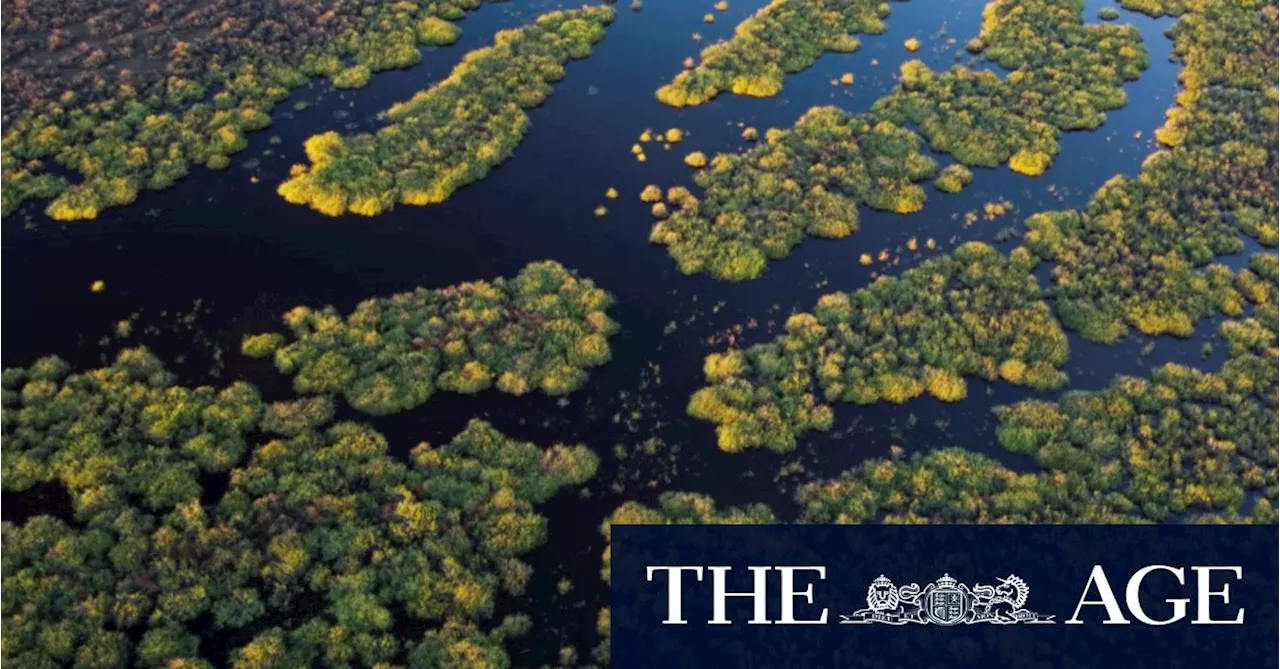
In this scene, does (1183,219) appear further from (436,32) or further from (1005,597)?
(436,32)

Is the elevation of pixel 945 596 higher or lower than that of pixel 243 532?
lower

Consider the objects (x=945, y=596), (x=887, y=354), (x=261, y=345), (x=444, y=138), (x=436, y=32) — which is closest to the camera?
(x=945, y=596)

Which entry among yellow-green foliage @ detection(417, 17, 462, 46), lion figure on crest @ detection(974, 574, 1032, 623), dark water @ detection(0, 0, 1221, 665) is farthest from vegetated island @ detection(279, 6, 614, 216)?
lion figure on crest @ detection(974, 574, 1032, 623)

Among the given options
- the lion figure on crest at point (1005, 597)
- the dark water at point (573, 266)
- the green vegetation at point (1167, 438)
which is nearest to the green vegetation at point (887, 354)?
the dark water at point (573, 266)

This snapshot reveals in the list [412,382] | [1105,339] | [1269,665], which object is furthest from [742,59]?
[1269,665]

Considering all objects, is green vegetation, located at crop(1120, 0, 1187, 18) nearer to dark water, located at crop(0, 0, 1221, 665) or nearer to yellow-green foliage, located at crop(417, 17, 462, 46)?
dark water, located at crop(0, 0, 1221, 665)

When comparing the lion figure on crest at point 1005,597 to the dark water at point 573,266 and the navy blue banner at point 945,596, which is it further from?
the dark water at point 573,266

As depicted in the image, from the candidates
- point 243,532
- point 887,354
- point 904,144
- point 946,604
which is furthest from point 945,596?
point 904,144
